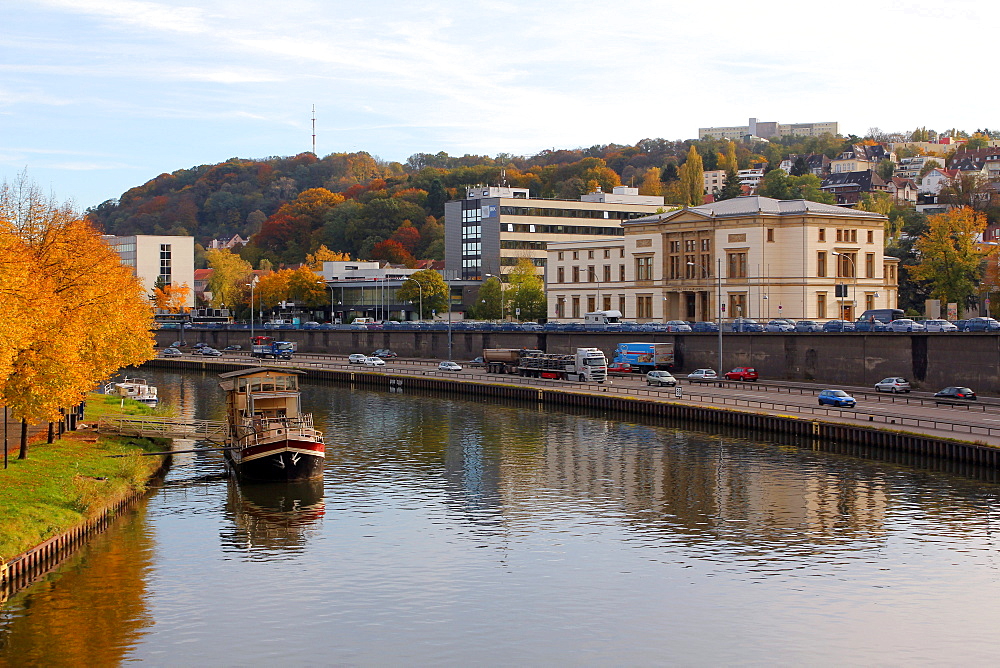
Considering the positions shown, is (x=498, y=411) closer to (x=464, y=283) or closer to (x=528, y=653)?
(x=528, y=653)

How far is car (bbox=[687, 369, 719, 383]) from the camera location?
348ft

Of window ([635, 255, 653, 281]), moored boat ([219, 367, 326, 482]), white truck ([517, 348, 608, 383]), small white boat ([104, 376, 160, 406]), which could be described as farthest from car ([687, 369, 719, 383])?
moored boat ([219, 367, 326, 482])

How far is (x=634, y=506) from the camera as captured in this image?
51.9 m

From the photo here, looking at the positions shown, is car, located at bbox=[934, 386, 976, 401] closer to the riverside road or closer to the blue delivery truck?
the riverside road

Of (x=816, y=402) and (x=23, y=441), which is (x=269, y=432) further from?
(x=816, y=402)

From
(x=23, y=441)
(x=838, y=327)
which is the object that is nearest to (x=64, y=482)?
(x=23, y=441)

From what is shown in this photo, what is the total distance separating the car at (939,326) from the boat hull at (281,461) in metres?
55.9

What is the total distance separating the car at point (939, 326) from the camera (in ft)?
295

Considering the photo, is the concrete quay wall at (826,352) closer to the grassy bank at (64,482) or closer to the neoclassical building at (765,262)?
the neoclassical building at (765,262)

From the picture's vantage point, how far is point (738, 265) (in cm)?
Result: 13062

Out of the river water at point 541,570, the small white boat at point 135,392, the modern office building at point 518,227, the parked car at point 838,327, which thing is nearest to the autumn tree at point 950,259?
the parked car at point 838,327

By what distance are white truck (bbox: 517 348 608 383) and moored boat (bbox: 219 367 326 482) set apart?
49387 mm

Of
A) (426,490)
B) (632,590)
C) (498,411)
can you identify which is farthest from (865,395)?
(632,590)

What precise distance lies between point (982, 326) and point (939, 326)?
4497 mm
